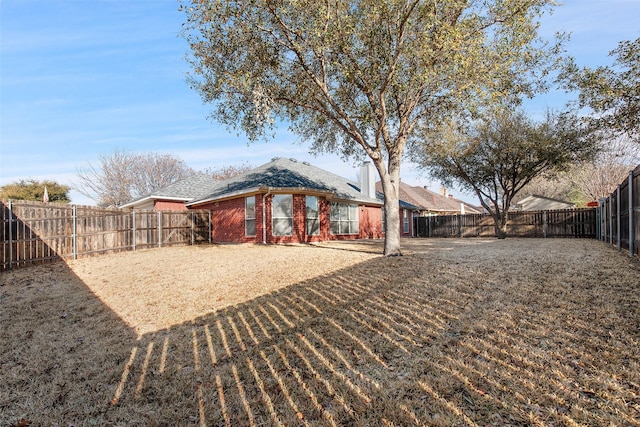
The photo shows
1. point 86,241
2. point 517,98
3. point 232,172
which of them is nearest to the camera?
point 517,98

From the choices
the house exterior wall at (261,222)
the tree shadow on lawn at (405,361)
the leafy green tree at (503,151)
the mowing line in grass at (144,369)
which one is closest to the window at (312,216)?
the house exterior wall at (261,222)

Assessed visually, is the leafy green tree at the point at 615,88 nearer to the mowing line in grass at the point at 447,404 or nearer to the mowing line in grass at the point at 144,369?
the mowing line in grass at the point at 447,404

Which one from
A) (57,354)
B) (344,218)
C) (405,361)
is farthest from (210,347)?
(344,218)

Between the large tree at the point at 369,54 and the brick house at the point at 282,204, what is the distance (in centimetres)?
523

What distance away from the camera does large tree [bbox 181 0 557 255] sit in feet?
25.0

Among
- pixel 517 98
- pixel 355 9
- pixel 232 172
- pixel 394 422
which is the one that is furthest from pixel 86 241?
pixel 232 172

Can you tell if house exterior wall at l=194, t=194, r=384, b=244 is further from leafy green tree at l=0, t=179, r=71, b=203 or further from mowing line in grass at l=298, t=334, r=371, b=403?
leafy green tree at l=0, t=179, r=71, b=203

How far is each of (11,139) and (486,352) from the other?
24876 millimetres

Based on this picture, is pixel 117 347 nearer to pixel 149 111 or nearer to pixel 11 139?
pixel 149 111

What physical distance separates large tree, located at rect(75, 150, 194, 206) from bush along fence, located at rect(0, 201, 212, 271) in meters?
19.1

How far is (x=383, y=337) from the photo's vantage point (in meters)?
3.68

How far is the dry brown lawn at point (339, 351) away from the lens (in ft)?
8.08

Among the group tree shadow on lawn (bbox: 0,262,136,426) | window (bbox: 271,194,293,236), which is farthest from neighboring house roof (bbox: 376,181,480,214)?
tree shadow on lawn (bbox: 0,262,136,426)

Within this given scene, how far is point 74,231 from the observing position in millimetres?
10281
